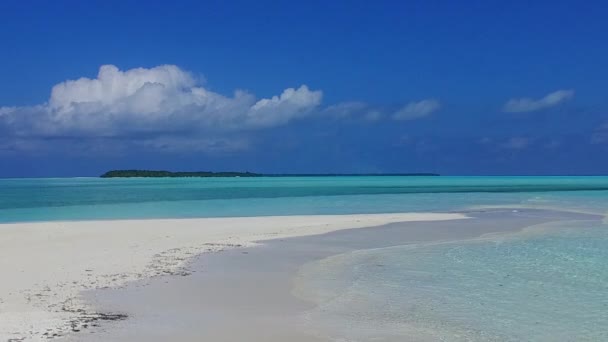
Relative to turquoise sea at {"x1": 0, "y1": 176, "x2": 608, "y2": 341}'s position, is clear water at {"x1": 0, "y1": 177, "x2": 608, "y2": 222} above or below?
above

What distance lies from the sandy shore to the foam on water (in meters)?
3.81

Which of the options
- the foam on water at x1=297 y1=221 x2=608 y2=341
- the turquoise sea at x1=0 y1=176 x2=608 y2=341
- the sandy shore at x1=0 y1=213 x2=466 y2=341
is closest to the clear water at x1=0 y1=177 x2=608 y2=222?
the sandy shore at x1=0 y1=213 x2=466 y2=341

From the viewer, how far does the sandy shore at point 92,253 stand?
941 cm

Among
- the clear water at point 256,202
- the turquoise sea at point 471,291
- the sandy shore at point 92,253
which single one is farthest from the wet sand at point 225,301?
the clear water at point 256,202

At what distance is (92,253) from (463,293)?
1032 centimetres

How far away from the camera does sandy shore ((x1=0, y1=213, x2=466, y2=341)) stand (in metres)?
9.41

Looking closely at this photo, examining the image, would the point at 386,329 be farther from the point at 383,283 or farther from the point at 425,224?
the point at 425,224

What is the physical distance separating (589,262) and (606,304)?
475 cm

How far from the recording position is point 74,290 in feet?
37.4

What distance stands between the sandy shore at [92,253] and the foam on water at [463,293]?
381cm

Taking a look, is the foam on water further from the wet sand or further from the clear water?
the clear water

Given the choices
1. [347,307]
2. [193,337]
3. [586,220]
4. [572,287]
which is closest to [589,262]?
[572,287]

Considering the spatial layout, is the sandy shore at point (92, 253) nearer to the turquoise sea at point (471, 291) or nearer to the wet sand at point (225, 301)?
the wet sand at point (225, 301)

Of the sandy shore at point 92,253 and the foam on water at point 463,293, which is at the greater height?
the sandy shore at point 92,253
